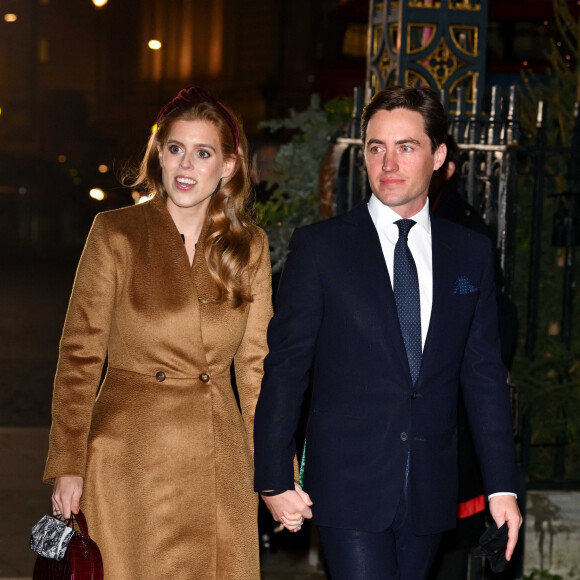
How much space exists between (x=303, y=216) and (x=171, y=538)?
249 inches

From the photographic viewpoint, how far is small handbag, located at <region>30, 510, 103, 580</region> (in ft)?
13.5

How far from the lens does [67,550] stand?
4.14 meters

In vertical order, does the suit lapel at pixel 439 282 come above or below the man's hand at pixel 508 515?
above

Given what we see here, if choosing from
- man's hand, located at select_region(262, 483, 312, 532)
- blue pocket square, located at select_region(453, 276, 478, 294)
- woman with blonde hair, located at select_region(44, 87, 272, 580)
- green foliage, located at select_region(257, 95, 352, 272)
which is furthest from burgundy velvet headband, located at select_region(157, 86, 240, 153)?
green foliage, located at select_region(257, 95, 352, 272)

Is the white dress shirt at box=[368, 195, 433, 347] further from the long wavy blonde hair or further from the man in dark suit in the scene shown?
the long wavy blonde hair

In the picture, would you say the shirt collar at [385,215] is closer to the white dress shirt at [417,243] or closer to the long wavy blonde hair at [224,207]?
the white dress shirt at [417,243]

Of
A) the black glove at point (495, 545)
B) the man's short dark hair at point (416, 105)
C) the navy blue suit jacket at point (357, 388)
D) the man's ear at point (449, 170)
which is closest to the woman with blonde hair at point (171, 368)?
the navy blue suit jacket at point (357, 388)

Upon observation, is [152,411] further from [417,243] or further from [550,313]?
[550,313]

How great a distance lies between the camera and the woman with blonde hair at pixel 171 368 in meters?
4.34

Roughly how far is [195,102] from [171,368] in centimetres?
92

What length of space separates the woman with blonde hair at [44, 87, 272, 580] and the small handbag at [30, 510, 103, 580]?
0.26 feet

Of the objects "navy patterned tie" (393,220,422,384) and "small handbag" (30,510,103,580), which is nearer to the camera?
"small handbag" (30,510,103,580)

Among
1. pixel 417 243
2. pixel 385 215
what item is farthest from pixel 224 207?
pixel 417 243

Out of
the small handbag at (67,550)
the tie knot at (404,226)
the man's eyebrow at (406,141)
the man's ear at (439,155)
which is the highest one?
the man's eyebrow at (406,141)
